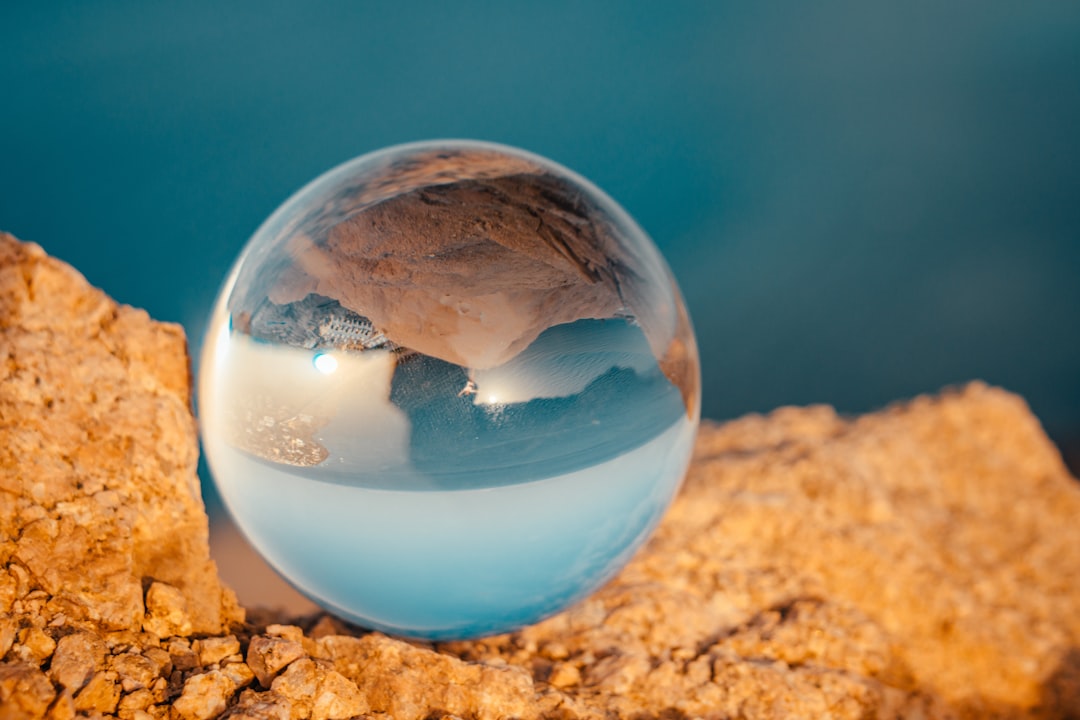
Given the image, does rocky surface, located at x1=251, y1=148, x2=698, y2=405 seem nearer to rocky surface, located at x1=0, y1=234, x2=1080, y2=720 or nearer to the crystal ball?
the crystal ball

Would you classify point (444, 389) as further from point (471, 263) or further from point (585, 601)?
point (585, 601)

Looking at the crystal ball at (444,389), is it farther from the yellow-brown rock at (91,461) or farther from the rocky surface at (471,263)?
the yellow-brown rock at (91,461)

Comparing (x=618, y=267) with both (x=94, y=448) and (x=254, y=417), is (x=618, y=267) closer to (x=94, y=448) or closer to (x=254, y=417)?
(x=254, y=417)

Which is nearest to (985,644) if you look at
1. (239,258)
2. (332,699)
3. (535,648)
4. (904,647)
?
(904,647)

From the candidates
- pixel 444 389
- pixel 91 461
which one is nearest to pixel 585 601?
pixel 444 389

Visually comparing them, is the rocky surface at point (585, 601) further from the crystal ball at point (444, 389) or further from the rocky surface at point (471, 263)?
the rocky surface at point (471, 263)

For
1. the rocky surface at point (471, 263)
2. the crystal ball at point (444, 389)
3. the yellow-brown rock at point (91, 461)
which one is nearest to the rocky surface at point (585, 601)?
the yellow-brown rock at point (91, 461)
